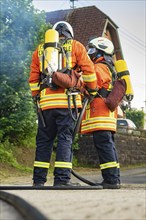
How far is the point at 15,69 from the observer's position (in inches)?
575

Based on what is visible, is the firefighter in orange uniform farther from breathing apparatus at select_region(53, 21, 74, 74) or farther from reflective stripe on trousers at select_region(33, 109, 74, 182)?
breathing apparatus at select_region(53, 21, 74, 74)

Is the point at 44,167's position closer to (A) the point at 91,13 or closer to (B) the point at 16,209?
(B) the point at 16,209

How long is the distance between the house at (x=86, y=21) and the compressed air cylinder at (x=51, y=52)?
27705 millimetres

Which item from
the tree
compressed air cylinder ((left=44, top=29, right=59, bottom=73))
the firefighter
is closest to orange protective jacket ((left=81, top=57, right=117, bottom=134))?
the firefighter

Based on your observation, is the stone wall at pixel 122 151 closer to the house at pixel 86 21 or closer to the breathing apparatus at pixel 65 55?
the house at pixel 86 21

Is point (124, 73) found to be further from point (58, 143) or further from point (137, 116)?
point (137, 116)

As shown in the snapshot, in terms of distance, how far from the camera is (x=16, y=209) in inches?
91.6

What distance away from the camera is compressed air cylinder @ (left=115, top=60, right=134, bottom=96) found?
6.25 metres

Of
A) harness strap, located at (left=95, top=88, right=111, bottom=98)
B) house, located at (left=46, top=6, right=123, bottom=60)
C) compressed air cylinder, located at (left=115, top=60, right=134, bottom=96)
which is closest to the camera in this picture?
harness strap, located at (left=95, top=88, right=111, bottom=98)

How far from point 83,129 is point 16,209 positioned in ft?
12.4

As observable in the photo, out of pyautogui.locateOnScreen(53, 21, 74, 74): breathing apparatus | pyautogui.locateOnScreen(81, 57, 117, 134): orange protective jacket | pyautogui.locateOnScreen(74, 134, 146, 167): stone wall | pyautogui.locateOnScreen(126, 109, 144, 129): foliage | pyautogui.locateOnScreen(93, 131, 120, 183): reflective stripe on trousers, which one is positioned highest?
pyautogui.locateOnScreen(126, 109, 144, 129): foliage

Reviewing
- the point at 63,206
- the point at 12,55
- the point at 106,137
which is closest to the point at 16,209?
the point at 63,206

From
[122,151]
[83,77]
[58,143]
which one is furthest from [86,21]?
[58,143]

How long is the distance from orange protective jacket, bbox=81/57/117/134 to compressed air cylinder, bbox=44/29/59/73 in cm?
89
